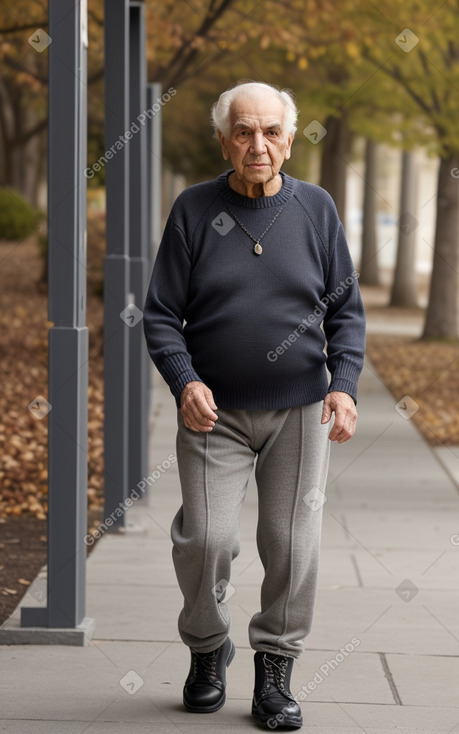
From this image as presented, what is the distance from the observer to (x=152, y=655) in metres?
4.95

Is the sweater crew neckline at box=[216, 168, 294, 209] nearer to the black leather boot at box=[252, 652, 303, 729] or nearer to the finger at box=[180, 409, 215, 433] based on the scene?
the finger at box=[180, 409, 215, 433]

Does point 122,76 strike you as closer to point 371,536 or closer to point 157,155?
point 371,536

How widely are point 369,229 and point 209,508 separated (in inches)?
1002

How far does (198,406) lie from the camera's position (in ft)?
13.1

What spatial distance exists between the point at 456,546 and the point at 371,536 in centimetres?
47

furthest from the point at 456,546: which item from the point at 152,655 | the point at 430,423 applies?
the point at 430,423

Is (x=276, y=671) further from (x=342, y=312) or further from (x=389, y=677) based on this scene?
(x=342, y=312)

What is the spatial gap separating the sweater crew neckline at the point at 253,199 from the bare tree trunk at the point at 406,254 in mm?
19220

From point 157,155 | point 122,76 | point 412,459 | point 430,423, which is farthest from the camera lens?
point 157,155

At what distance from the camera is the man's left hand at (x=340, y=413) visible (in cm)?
405

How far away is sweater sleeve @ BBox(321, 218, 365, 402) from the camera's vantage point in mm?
4176

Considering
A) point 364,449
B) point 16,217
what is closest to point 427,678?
point 364,449

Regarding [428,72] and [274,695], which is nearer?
[274,695]

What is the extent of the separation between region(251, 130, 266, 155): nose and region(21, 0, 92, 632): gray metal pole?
1.18m
